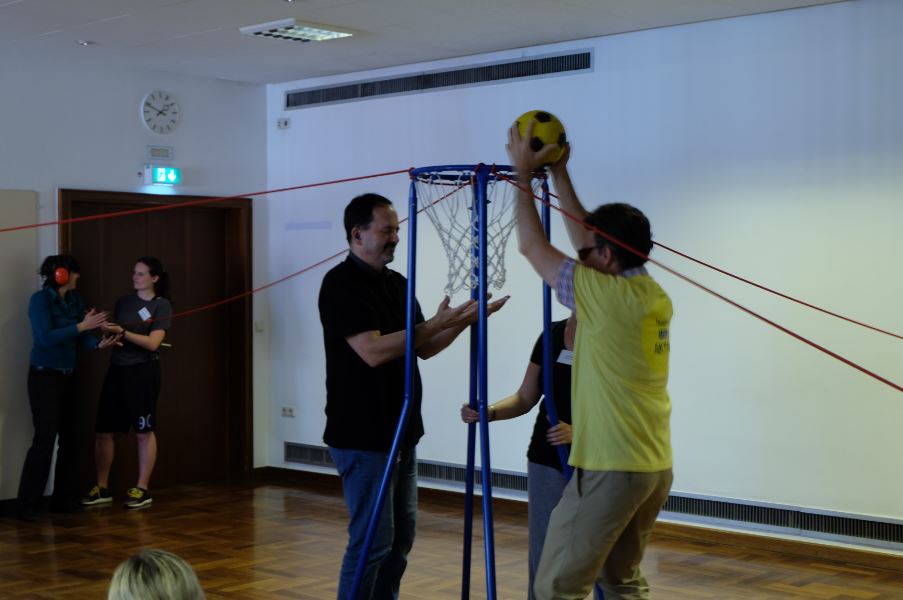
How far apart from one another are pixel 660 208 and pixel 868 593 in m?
2.36

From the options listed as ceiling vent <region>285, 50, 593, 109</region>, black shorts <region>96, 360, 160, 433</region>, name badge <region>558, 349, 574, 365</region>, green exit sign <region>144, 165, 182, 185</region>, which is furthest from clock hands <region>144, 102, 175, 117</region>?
name badge <region>558, 349, 574, 365</region>

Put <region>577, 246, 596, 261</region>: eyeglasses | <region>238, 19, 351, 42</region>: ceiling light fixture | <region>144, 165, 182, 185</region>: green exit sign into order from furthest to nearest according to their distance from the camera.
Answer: <region>144, 165, 182, 185</region>: green exit sign, <region>238, 19, 351, 42</region>: ceiling light fixture, <region>577, 246, 596, 261</region>: eyeglasses

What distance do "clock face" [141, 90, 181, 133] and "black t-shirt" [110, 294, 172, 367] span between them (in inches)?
49.7

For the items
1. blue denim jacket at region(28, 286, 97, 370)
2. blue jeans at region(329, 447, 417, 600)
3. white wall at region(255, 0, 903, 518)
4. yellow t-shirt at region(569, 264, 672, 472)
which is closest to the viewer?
yellow t-shirt at region(569, 264, 672, 472)

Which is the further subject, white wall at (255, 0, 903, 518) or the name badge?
white wall at (255, 0, 903, 518)

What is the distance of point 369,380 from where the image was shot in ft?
12.1

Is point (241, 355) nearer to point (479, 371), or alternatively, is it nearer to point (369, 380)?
point (369, 380)

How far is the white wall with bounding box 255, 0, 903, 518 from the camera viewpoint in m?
→ 5.73

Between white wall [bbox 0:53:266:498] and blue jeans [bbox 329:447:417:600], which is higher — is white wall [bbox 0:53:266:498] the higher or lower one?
the higher one

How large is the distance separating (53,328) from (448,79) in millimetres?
2895

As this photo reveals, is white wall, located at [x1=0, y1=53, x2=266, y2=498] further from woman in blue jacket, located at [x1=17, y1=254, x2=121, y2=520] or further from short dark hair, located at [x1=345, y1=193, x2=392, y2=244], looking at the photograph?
short dark hair, located at [x1=345, y1=193, x2=392, y2=244]

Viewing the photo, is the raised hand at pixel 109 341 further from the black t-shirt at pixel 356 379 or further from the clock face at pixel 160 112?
the black t-shirt at pixel 356 379

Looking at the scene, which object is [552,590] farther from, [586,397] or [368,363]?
[368,363]

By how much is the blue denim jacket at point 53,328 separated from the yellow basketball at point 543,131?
4416 millimetres
